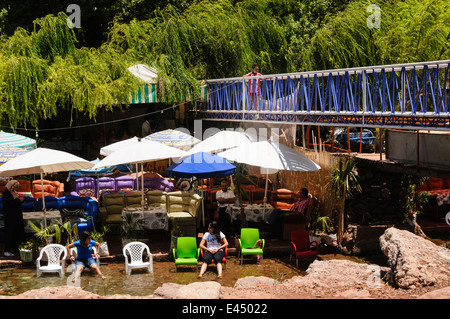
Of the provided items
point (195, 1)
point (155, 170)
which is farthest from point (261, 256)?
point (195, 1)

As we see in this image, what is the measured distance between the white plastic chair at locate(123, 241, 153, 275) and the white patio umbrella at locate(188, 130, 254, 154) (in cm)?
415

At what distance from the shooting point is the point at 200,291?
36.3 feet

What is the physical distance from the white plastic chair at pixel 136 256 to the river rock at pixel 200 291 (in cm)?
283

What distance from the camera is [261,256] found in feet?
50.4

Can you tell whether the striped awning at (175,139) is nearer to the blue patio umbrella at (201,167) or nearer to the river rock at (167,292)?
the blue patio umbrella at (201,167)

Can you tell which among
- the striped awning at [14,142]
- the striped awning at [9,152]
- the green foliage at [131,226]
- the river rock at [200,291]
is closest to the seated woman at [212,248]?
the green foliage at [131,226]

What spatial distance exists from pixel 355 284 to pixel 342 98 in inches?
232

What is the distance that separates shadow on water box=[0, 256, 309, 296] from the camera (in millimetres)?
13266

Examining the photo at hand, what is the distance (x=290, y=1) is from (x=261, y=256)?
63.3ft

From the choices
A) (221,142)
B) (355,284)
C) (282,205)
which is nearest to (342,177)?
(282,205)

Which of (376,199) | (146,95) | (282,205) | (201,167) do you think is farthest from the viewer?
(146,95)

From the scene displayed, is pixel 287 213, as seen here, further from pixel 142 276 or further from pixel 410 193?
pixel 142 276

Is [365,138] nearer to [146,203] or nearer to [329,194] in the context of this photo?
[329,194]

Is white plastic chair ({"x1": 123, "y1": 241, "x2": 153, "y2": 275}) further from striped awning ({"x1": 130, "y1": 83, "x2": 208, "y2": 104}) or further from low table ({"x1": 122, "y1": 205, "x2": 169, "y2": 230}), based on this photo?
striped awning ({"x1": 130, "y1": 83, "x2": 208, "y2": 104})
